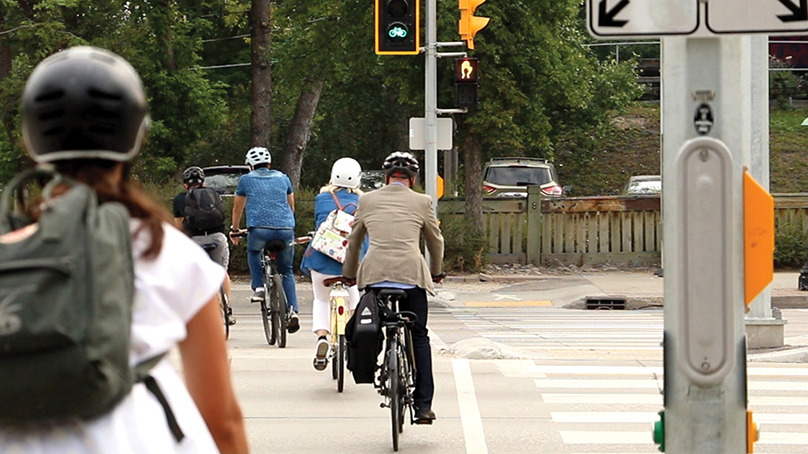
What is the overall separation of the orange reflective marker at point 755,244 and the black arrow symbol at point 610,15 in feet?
2.38

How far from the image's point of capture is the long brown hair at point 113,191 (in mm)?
2412

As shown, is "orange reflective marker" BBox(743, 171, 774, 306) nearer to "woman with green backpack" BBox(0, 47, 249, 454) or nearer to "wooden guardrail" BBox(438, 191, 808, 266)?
"woman with green backpack" BBox(0, 47, 249, 454)

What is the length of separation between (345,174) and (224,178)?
22785 mm

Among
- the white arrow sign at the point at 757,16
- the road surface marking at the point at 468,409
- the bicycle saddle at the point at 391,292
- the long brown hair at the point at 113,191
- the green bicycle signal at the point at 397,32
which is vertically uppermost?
the green bicycle signal at the point at 397,32

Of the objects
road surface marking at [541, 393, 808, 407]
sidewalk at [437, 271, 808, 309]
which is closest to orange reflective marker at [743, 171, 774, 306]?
road surface marking at [541, 393, 808, 407]

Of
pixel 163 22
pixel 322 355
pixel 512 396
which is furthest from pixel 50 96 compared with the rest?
pixel 163 22

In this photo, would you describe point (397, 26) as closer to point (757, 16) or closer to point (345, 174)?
point (345, 174)

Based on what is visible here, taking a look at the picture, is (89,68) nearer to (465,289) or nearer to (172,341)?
(172,341)

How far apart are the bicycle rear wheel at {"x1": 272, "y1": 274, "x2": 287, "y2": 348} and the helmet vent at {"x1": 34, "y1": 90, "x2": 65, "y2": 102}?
10.0m

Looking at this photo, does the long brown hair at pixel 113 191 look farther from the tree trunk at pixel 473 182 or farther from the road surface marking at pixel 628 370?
the tree trunk at pixel 473 182

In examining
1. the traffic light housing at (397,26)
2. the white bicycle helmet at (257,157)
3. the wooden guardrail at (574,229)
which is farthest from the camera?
the wooden guardrail at (574,229)

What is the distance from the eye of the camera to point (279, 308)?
12.5m

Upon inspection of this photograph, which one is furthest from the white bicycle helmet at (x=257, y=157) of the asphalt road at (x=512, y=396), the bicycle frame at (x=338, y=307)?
the bicycle frame at (x=338, y=307)

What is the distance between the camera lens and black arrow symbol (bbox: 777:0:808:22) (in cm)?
455
